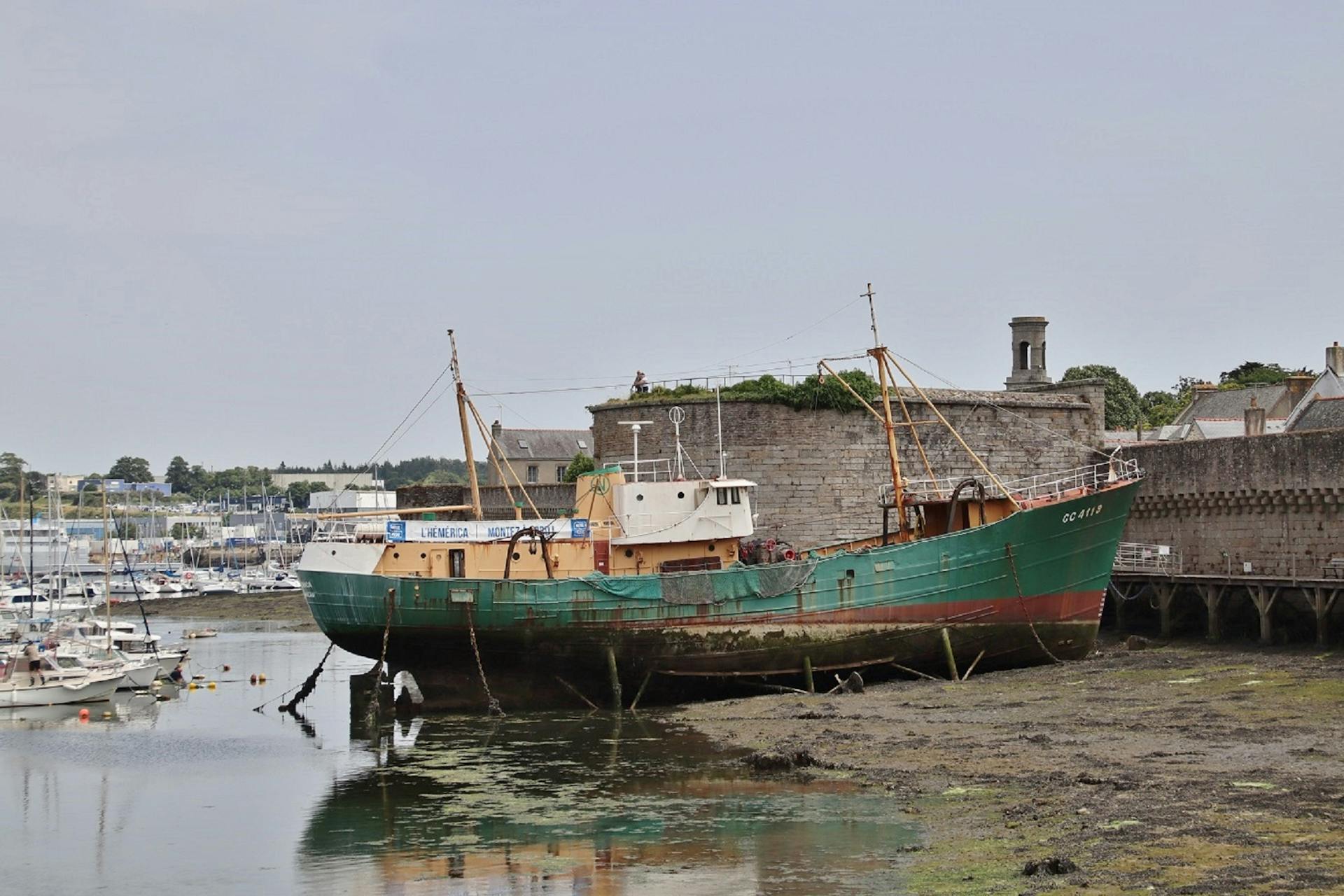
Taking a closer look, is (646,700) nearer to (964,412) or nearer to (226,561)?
(964,412)

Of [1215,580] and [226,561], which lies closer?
[1215,580]

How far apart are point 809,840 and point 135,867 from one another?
737 cm

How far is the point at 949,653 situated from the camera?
29234 mm

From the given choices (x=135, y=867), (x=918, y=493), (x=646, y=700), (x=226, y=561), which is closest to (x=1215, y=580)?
(x=918, y=493)

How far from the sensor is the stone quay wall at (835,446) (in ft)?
126

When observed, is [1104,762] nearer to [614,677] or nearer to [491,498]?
[614,677]

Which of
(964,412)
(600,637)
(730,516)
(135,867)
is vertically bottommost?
(135,867)

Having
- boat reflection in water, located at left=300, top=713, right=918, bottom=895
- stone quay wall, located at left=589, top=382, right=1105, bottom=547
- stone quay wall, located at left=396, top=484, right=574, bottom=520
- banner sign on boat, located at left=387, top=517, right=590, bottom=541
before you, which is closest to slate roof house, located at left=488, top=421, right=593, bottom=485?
stone quay wall, located at left=396, top=484, right=574, bottom=520

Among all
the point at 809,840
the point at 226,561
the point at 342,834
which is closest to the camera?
the point at 809,840

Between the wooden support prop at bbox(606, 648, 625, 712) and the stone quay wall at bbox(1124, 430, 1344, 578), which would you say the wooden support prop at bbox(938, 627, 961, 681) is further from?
the stone quay wall at bbox(1124, 430, 1344, 578)

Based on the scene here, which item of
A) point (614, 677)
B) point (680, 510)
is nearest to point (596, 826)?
point (614, 677)

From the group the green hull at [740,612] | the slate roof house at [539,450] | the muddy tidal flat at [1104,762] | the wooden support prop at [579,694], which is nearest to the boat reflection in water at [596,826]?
the muddy tidal flat at [1104,762]

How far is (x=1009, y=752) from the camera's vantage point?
2072cm

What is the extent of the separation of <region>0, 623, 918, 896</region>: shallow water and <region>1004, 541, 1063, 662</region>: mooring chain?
7461 millimetres
